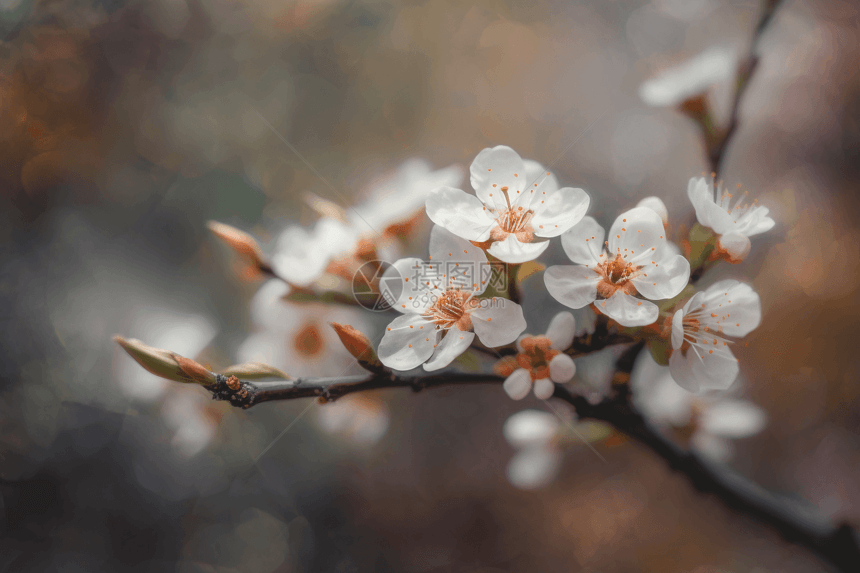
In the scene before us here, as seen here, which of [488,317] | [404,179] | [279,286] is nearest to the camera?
[488,317]

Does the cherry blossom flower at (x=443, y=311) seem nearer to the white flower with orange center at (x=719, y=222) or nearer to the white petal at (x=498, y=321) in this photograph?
the white petal at (x=498, y=321)

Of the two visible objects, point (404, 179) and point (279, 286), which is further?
point (404, 179)

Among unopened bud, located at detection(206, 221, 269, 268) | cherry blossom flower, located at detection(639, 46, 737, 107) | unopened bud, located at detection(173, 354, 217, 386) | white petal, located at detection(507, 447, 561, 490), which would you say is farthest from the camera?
white petal, located at detection(507, 447, 561, 490)

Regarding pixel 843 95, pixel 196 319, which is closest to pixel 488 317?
pixel 196 319

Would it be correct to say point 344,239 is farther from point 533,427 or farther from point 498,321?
point 533,427

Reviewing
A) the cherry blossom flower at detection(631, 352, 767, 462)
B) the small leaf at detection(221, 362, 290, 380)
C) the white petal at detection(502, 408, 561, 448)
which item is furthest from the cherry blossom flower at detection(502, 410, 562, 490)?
the small leaf at detection(221, 362, 290, 380)

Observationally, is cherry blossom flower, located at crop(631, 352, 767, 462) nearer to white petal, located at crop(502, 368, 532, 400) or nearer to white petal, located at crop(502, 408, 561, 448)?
white petal, located at crop(502, 408, 561, 448)

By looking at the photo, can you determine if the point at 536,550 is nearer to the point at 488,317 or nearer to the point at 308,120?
the point at 488,317
